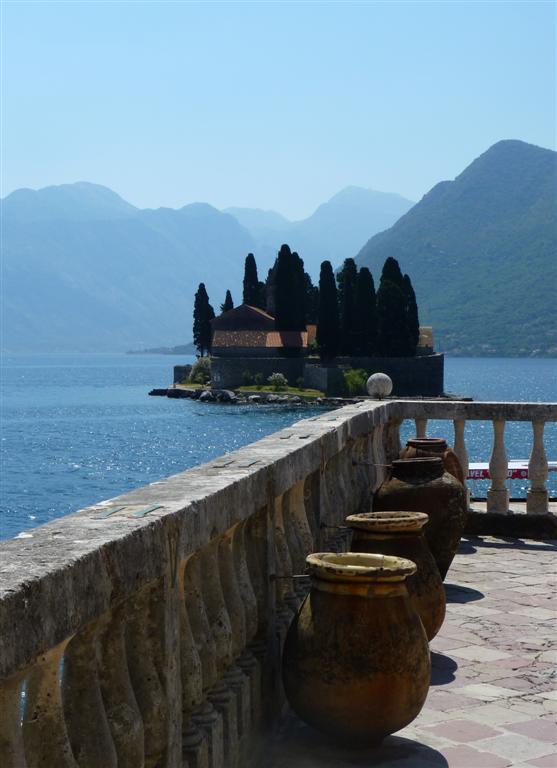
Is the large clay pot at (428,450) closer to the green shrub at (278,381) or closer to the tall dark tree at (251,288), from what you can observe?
the green shrub at (278,381)

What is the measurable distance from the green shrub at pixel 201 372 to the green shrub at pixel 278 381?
13.4 m

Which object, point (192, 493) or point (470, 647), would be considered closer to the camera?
point (192, 493)

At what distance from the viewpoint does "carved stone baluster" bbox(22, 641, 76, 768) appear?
2432 mm

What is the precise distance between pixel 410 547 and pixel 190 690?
6.74 ft

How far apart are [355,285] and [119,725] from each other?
3057 inches

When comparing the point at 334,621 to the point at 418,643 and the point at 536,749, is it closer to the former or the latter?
the point at 418,643

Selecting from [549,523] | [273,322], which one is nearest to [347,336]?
[273,322]

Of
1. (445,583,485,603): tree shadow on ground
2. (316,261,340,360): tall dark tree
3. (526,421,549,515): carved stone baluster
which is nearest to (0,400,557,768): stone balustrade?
(445,583,485,603): tree shadow on ground

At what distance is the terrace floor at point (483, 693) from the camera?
4.38 metres

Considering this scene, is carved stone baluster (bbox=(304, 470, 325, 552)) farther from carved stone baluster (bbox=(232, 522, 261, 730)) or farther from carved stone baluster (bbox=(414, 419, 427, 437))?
carved stone baluster (bbox=(414, 419, 427, 437))

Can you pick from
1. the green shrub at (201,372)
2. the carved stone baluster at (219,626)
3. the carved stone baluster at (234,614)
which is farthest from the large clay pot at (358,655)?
the green shrub at (201,372)

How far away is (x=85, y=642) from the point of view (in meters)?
2.71

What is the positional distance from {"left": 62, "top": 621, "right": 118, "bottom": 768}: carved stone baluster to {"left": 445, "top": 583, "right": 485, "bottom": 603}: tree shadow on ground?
472 cm

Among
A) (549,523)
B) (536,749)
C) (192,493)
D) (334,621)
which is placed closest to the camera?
(192,493)
